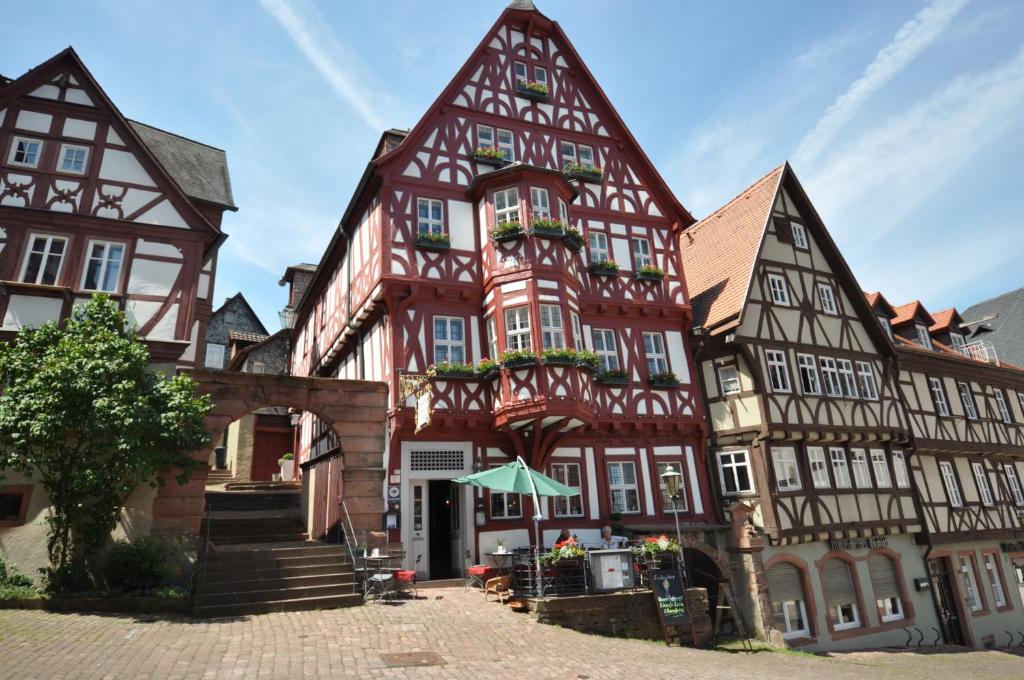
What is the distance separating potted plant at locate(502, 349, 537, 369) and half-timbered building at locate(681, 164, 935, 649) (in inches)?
282

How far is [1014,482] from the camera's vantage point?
92.5 feet

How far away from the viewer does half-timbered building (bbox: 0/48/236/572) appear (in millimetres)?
15562

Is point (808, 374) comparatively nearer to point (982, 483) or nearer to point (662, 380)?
point (662, 380)

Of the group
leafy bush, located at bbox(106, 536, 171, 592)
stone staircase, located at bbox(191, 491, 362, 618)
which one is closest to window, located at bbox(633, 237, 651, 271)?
stone staircase, located at bbox(191, 491, 362, 618)

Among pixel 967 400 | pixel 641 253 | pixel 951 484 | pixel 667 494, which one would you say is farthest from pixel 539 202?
pixel 967 400

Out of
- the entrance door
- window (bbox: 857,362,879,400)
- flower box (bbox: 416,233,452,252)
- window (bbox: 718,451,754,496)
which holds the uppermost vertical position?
flower box (bbox: 416,233,452,252)

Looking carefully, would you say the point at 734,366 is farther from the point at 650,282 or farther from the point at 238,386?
the point at 238,386

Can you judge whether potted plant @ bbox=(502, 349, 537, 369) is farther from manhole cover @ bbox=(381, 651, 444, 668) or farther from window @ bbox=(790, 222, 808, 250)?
window @ bbox=(790, 222, 808, 250)

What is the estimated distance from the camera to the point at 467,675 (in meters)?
9.38

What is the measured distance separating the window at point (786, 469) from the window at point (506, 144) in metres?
12.6

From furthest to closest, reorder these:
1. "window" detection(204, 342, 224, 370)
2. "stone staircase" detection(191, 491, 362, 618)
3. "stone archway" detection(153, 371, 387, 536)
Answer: "window" detection(204, 342, 224, 370)
"stone archway" detection(153, 371, 387, 536)
"stone staircase" detection(191, 491, 362, 618)

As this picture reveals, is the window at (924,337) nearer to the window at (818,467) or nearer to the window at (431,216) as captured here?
the window at (818,467)

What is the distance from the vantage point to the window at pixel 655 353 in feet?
68.8

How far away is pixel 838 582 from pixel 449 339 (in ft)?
47.9
